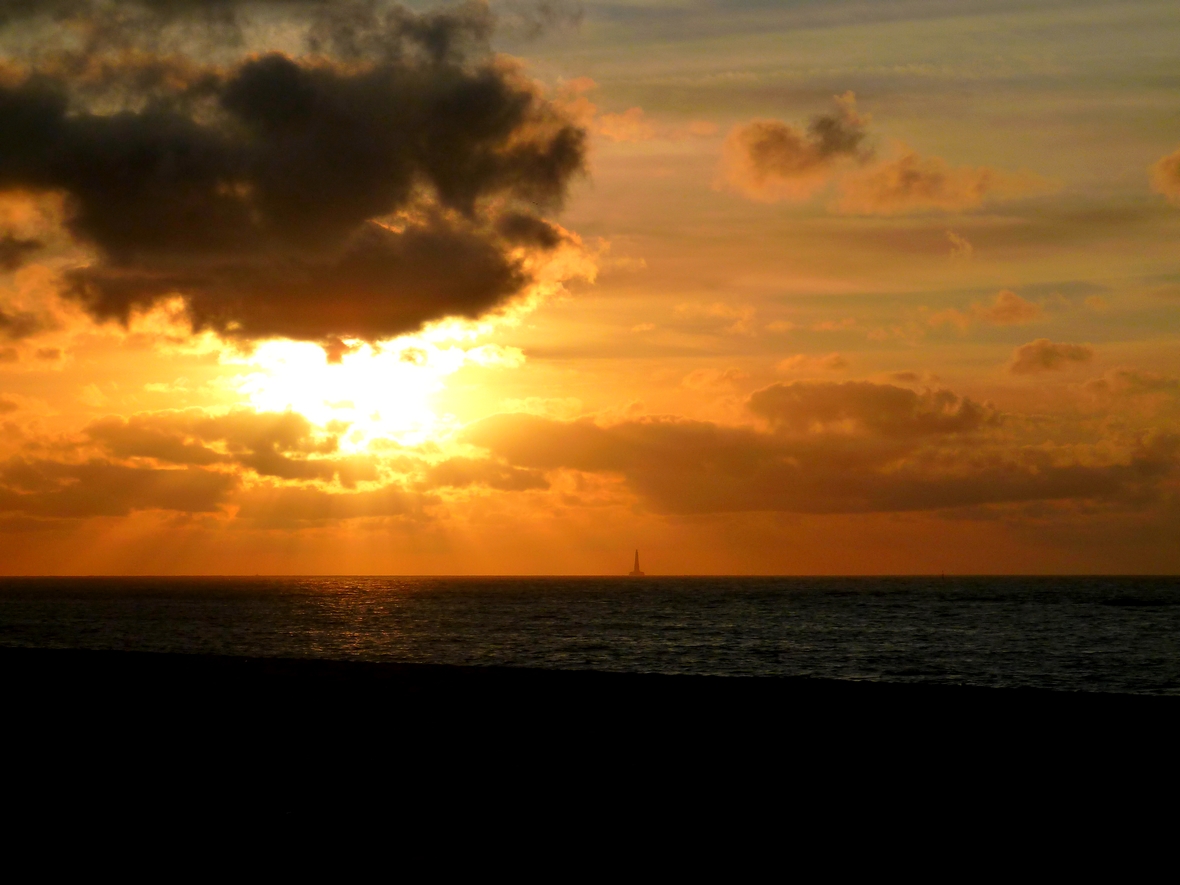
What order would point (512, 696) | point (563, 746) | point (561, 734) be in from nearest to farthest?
1. point (563, 746)
2. point (561, 734)
3. point (512, 696)

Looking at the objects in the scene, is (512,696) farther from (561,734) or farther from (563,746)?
(563,746)

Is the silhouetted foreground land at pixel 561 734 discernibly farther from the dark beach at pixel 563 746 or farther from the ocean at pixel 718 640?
the ocean at pixel 718 640

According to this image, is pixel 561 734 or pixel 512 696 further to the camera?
pixel 512 696

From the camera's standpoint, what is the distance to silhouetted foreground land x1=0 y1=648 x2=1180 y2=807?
13836mm

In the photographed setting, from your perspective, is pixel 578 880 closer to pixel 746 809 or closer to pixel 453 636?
pixel 746 809

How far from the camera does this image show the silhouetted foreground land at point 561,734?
45.4ft

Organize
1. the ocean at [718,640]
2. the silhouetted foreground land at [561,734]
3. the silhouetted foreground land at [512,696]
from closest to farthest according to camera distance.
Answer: the silhouetted foreground land at [561,734] < the silhouetted foreground land at [512,696] < the ocean at [718,640]

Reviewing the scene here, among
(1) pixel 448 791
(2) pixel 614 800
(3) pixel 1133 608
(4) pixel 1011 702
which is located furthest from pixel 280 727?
(3) pixel 1133 608

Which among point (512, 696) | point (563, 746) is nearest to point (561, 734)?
point (563, 746)

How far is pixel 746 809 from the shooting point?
11.9m

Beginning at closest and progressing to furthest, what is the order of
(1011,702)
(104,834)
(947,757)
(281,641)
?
1. (104,834)
2. (947,757)
3. (1011,702)
4. (281,641)

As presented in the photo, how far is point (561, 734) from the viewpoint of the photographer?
1764 cm

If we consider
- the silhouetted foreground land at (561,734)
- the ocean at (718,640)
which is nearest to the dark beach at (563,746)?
the silhouetted foreground land at (561,734)

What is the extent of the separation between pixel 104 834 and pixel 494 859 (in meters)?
4.30
